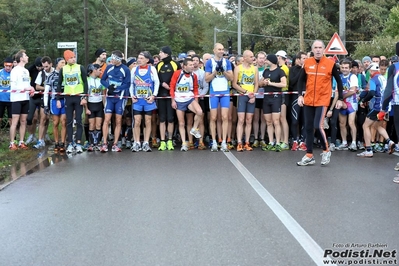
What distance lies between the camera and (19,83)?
44.2 feet

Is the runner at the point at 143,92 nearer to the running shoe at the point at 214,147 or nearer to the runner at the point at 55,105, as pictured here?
the running shoe at the point at 214,147

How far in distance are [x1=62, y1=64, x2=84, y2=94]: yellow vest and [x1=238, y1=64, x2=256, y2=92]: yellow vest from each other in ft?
11.8

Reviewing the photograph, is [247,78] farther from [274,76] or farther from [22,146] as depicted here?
[22,146]

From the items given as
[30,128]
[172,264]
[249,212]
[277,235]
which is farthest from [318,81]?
[30,128]

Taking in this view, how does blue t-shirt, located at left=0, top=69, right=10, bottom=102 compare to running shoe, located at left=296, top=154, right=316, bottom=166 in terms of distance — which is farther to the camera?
blue t-shirt, located at left=0, top=69, right=10, bottom=102

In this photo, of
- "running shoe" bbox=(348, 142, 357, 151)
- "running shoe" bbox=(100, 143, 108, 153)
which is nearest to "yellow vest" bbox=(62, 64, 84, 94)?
"running shoe" bbox=(100, 143, 108, 153)

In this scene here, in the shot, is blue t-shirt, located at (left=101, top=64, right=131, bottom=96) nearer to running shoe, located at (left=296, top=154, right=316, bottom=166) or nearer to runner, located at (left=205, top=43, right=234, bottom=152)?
runner, located at (left=205, top=43, right=234, bottom=152)

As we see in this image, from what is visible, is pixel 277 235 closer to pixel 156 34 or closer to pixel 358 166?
pixel 358 166

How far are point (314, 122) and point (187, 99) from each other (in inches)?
139

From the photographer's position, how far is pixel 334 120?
1349 centimetres

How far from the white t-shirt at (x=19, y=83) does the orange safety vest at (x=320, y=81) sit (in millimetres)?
6611

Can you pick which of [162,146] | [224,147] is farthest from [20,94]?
[224,147]

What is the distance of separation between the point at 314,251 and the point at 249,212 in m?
1.66

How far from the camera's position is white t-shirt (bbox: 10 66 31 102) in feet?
44.0
